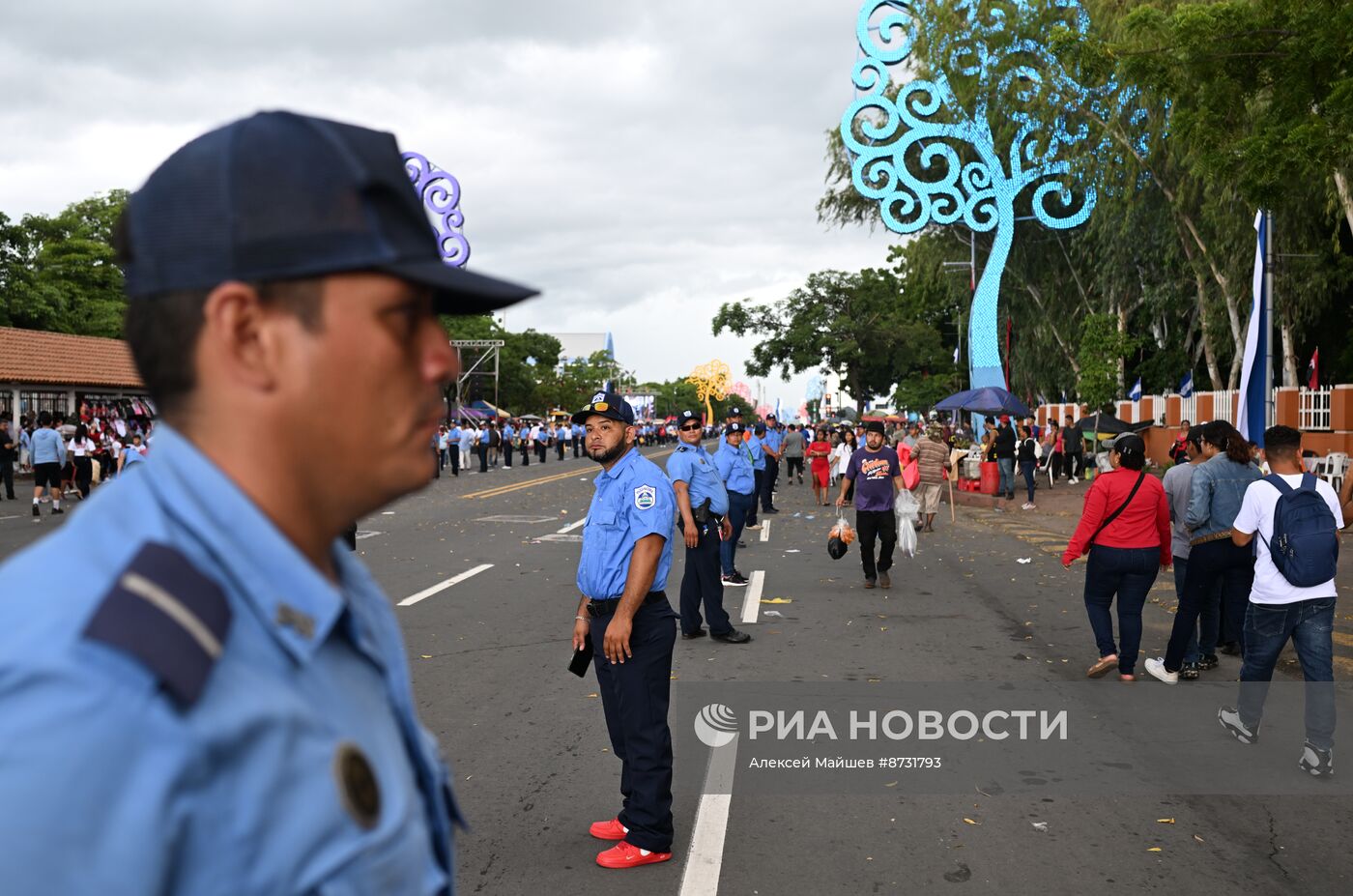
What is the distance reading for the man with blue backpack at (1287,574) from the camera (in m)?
6.08

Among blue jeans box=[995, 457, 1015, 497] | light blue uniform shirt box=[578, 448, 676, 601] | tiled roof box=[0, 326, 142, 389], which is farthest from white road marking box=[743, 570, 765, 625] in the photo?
tiled roof box=[0, 326, 142, 389]

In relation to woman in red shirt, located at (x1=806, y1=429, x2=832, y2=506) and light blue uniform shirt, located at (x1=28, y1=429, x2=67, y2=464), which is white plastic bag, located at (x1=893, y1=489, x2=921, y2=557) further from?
light blue uniform shirt, located at (x1=28, y1=429, x2=67, y2=464)

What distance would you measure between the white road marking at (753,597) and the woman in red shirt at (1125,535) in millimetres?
3194

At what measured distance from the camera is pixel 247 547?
3.45 feet

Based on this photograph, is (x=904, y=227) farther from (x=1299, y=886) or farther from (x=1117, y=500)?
(x=1299, y=886)

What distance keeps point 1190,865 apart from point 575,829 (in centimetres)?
256

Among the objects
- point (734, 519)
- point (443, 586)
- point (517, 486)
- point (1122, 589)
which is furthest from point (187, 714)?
point (517, 486)

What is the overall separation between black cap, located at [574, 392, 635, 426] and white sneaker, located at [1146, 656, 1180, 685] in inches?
183

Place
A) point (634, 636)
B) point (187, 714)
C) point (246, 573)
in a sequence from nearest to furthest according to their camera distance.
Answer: point (187, 714)
point (246, 573)
point (634, 636)

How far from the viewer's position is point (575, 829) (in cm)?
499

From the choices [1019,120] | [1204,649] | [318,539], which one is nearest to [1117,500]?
[1204,649]

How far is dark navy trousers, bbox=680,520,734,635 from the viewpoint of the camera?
29.8ft

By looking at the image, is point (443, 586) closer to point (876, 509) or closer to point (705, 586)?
point (705, 586)

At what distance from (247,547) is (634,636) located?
3.82 meters
